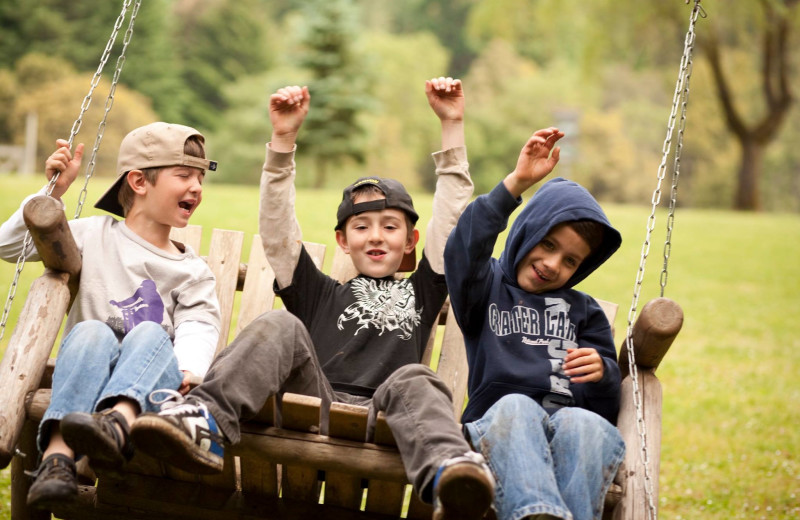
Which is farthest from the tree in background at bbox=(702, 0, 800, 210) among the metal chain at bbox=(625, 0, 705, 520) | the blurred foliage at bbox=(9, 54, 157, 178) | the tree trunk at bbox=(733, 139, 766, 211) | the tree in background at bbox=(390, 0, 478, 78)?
the metal chain at bbox=(625, 0, 705, 520)

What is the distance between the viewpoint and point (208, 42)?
114 feet

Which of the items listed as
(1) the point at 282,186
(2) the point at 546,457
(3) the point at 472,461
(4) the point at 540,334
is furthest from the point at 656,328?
(1) the point at 282,186

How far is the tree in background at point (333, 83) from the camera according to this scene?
2434 centimetres

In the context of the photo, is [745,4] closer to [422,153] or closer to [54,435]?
[422,153]

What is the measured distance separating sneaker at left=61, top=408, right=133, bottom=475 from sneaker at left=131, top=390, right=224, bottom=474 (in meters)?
0.09

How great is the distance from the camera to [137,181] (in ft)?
11.7

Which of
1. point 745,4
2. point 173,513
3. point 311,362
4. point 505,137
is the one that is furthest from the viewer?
point 505,137

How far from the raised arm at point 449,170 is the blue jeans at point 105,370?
1.16 m

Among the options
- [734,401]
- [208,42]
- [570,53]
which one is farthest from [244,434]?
[570,53]

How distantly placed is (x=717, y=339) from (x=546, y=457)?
26.7ft

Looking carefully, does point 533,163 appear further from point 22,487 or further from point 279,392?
point 22,487

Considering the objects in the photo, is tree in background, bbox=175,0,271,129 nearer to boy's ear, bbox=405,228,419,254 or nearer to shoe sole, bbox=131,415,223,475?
boy's ear, bbox=405,228,419,254

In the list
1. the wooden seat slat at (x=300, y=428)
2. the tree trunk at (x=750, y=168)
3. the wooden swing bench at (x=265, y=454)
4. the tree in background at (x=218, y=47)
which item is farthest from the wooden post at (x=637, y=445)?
the tree in background at (x=218, y=47)

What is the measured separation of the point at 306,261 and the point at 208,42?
32723 mm
